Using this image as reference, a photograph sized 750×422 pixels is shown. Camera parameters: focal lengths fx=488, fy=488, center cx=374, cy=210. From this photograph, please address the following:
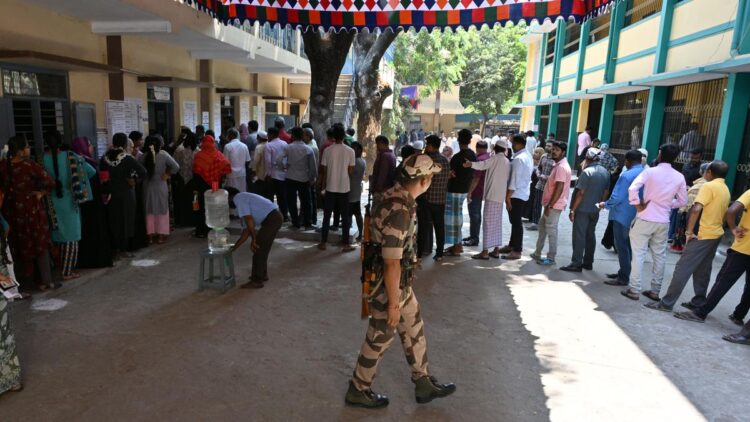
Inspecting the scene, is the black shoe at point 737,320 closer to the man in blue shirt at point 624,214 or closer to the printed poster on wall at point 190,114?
the man in blue shirt at point 624,214

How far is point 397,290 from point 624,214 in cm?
403

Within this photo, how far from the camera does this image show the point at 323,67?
27.7 feet

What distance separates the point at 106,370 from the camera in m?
3.55

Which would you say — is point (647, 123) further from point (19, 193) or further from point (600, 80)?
point (19, 193)

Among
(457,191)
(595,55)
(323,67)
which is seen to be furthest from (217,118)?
(595,55)

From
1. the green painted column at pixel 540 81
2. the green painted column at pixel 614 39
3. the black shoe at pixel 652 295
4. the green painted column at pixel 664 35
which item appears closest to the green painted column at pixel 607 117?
the green painted column at pixel 614 39

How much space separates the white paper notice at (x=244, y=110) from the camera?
1377cm

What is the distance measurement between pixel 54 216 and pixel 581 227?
6.02m

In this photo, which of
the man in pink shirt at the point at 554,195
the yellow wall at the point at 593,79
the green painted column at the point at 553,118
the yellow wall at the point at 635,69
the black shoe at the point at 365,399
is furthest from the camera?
the green painted column at the point at 553,118

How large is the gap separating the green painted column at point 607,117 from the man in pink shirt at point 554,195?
31.0 ft

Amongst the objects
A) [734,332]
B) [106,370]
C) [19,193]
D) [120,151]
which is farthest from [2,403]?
[734,332]

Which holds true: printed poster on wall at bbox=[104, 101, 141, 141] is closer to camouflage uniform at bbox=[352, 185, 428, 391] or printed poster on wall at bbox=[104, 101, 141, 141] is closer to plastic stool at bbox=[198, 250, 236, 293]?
plastic stool at bbox=[198, 250, 236, 293]

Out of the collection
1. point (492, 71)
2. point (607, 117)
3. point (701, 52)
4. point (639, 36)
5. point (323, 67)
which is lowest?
point (607, 117)

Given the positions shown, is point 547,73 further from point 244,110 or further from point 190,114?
point 190,114
